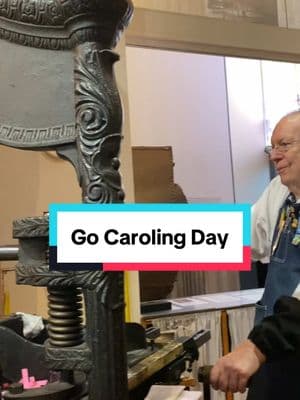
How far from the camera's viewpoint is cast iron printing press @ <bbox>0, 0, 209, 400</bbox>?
573mm

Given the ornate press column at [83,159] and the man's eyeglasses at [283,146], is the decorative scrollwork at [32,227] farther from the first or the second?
the man's eyeglasses at [283,146]

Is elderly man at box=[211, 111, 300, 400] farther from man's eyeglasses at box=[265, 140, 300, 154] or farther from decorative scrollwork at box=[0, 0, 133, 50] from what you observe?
decorative scrollwork at box=[0, 0, 133, 50]

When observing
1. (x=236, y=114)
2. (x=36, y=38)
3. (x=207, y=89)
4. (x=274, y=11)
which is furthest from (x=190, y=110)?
(x=36, y=38)

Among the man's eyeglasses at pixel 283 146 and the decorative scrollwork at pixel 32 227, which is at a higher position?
the man's eyeglasses at pixel 283 146

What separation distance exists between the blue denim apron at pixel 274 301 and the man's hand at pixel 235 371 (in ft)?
0.77

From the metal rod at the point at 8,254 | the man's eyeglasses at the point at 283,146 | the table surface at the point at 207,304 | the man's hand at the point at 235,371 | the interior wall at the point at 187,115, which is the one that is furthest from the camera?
the interior wall at the point at 187,115

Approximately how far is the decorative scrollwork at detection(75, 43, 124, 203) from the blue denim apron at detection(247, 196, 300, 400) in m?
0.79

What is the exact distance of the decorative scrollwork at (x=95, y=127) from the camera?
1.88ft

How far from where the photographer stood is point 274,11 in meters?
2.63

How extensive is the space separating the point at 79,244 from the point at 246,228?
0.16 meters

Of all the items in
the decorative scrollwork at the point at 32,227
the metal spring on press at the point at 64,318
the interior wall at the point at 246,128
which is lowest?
the metal spring on press at the point at 64,318

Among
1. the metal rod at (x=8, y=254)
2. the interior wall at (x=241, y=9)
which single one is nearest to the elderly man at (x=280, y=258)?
the metal rod at (x=8, y=254)

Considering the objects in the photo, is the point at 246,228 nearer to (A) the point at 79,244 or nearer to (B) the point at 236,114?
(A) the point at 79,244

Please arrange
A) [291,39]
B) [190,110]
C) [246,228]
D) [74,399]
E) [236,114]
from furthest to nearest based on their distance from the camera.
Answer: [236,114]
[190,110]
[291,39]
[74,399]
[246,228]
